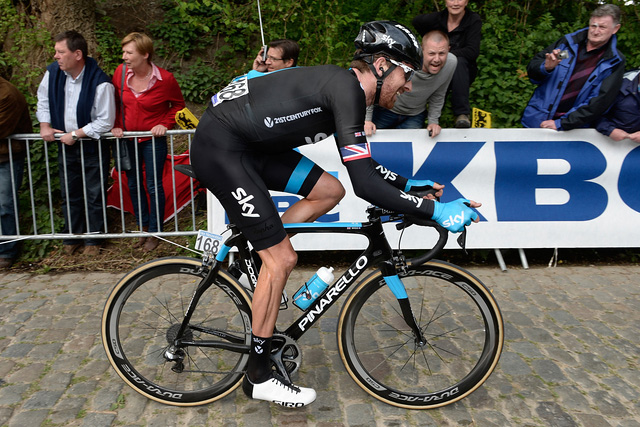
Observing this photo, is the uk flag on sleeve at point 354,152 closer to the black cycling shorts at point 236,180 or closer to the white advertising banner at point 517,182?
the black cycling shorts at point 236,180

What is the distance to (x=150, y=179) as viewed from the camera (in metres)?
6.35

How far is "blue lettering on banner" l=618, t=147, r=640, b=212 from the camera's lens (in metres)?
6.02

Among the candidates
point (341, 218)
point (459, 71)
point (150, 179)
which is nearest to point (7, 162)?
point (150, 179)

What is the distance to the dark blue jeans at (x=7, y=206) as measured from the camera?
6.21 metres

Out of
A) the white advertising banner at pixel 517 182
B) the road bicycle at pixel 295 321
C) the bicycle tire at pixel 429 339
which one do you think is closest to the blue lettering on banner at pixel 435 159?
the white advertising banner at pixel 517 182

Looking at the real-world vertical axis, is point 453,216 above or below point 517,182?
above

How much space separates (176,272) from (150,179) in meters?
3.06

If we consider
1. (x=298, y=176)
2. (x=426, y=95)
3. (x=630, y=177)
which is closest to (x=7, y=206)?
(x=298, y=176)

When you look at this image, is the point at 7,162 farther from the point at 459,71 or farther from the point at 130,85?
the point at 459,71

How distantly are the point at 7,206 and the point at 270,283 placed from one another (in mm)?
4125

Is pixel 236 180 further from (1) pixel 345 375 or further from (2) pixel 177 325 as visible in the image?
(1) pixel 345 375

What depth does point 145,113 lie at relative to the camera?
6.29 m

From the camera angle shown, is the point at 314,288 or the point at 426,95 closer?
the point at 314,288

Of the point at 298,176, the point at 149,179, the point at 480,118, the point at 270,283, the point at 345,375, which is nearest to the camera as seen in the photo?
the point at 270,283
